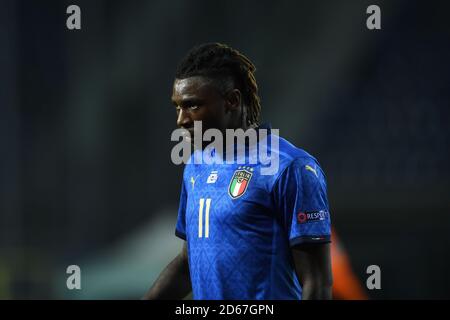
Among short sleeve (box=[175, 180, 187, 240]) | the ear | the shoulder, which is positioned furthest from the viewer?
short sleeve (box=[175, 180, 187, 240])

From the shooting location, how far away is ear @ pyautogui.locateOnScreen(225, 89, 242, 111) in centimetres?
344

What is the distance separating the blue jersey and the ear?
30cm

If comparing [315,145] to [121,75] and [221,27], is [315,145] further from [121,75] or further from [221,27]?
[121,75]

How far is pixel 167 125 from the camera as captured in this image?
9.38 metres

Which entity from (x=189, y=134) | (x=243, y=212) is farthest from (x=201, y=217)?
(x=189, y=134)

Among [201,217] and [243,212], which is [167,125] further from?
[243,212]

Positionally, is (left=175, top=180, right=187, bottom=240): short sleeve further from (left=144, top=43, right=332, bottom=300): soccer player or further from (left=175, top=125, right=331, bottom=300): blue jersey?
(left=175, top=125, right=331, bottom=300): blue jersey

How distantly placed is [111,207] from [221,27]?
2.62 metres

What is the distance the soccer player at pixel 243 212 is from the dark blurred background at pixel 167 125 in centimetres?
544

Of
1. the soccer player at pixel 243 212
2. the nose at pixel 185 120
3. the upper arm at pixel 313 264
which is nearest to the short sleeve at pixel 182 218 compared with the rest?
the soccer player at pixel 243 212

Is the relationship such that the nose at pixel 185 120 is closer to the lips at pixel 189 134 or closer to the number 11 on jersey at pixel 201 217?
the lips at pixel 189 134

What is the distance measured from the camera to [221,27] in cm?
948

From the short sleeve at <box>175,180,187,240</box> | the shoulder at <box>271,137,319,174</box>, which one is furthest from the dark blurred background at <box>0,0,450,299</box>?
the shoulder at <box>271,137,319,174</box>
